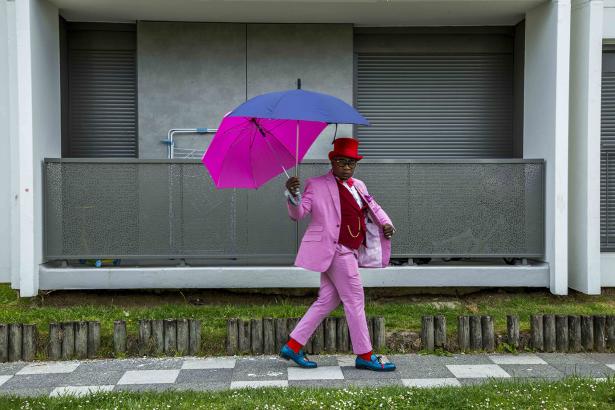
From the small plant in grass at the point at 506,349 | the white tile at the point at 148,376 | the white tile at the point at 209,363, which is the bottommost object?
the white tile at the point at 148,376

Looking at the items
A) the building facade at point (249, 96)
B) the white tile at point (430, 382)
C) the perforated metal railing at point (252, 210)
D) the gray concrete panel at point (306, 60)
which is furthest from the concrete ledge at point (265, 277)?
the white tile at point (430, 382)

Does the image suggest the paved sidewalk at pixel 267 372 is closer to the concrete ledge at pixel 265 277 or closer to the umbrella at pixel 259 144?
the umbrella at pixel 259 144

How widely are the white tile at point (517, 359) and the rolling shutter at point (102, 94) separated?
5.96 m

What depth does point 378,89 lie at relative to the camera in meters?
10.9

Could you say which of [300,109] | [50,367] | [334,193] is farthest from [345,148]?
[50,367]

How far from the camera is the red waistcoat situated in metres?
6.57

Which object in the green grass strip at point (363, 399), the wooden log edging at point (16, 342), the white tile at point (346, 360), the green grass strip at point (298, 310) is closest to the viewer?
the green grass strip at point (363, 399)

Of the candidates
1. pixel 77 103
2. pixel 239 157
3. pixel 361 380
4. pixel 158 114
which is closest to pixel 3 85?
pixel 77 103

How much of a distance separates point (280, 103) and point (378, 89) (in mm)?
5163

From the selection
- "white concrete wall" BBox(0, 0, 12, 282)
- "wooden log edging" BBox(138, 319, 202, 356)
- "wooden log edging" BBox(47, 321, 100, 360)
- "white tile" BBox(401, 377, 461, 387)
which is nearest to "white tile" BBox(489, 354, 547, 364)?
"white tile" BBox(401, 377, 461, 387)

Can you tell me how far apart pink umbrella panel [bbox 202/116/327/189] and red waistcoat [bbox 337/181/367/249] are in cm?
52

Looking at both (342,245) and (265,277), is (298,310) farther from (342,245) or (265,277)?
(342,245)

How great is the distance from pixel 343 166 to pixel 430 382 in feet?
6.37

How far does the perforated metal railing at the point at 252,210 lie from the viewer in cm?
927
